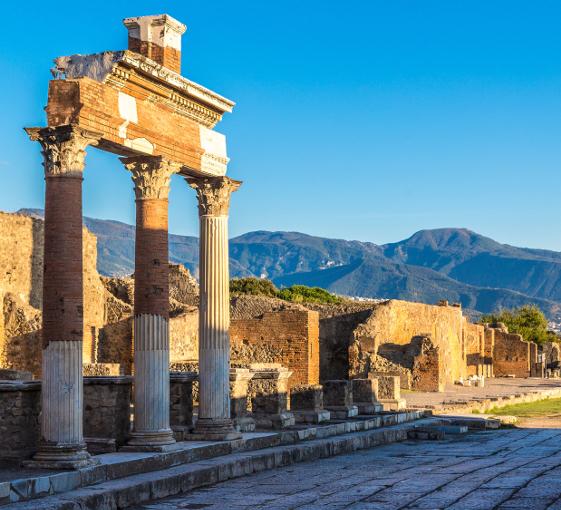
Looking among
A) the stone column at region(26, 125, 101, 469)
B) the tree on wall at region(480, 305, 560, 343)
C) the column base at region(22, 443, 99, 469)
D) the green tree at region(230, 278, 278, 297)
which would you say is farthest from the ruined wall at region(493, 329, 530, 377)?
the column base at region(22, 443, 99, 469)

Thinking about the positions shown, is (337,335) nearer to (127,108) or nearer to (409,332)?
(409,332)

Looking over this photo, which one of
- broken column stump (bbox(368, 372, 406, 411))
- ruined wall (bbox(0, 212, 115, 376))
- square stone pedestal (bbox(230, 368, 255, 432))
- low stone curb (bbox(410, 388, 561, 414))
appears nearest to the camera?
square stone pedestal (bbox(230, 368, 255, 432))

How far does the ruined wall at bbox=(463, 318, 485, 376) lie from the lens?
5350 centimetres

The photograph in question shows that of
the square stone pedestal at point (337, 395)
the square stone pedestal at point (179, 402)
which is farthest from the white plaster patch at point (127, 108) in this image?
the square stone pedestal at point (337, 395)

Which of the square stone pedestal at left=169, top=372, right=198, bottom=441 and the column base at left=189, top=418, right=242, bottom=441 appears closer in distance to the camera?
the column base at left=189, top=418, right=242, bottom=441

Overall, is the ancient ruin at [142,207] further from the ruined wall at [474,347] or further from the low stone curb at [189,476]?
the ruined wall at [474,347]

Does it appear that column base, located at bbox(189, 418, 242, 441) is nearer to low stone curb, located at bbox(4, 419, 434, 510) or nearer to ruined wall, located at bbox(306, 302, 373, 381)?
low stone curb, located at bbox(4, 419, 434, 510)

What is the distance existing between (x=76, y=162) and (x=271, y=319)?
69.4ft

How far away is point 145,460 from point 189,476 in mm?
609

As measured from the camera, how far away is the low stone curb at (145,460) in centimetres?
1088

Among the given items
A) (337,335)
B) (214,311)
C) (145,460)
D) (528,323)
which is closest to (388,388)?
(214,311)

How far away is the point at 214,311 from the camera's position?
53.1ft

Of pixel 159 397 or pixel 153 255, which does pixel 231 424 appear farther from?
pixel 153 255

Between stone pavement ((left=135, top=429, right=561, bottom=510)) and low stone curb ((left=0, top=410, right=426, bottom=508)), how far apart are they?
78cm
